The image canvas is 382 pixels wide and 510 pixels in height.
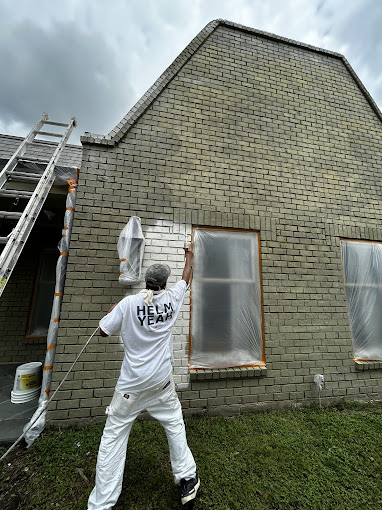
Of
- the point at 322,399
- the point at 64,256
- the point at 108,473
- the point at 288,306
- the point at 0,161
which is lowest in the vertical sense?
the point at 108,473

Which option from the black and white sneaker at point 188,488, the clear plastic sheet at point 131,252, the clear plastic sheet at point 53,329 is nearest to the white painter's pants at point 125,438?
the black and white sneaker at point 188,488

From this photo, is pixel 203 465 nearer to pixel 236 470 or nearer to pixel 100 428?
pixel 236 470

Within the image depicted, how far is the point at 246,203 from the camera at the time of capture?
3.89 meters

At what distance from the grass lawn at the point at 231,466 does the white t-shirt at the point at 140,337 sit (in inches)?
40.6

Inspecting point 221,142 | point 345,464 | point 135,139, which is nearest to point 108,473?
point 345,464

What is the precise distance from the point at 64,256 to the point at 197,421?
2821 mm

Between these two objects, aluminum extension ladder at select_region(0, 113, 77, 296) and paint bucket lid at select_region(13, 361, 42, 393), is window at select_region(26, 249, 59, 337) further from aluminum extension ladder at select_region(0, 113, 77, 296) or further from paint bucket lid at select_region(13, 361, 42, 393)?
aluminum extension ladder at select_region(0, 113, 77, 296)

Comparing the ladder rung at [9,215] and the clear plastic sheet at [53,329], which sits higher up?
the ladder rung at [9,215]

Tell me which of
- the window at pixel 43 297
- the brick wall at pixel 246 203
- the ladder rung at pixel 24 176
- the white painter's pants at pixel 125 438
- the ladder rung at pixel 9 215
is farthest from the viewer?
the window at pixel 43 297

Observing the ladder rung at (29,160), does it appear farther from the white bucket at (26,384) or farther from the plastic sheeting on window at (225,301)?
the white bucket at (26,384)

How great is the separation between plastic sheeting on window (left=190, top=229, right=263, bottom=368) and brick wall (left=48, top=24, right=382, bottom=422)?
0.17 meters

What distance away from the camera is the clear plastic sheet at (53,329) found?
265 cm

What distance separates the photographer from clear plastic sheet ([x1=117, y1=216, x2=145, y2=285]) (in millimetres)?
3072

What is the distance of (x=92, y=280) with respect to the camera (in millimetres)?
3166
